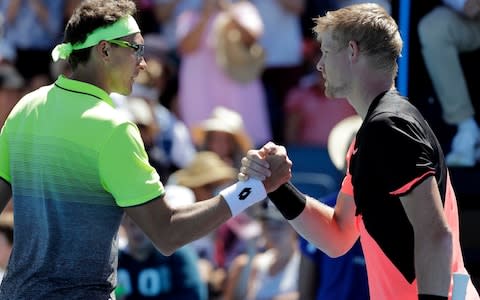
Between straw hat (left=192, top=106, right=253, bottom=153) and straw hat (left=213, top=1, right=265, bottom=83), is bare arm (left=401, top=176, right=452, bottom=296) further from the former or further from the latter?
straw hat (left=213, top=1, right=265, bottom=83)

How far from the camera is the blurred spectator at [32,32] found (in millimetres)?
9688

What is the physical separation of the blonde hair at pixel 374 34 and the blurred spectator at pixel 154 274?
3052mm

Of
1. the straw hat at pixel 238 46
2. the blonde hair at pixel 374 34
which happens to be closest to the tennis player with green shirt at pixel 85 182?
the blonde hair at pixel 374 34

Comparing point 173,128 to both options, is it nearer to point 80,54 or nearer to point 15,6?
point 15,6

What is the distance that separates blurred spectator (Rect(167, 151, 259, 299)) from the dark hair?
10.6 ft

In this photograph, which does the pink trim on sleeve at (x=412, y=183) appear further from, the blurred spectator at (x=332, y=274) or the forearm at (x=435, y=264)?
the blurred spectator at (x=332, y=274)

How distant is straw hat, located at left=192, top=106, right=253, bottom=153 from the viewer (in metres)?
8.73

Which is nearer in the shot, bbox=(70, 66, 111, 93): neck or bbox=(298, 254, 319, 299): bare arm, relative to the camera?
bbox=(70, 66, 111, 93): neck

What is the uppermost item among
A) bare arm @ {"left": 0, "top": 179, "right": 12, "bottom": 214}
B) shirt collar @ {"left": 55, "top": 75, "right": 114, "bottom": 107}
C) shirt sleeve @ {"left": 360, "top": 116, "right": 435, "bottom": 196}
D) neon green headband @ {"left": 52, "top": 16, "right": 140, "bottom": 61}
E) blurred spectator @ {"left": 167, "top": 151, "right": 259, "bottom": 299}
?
neon green headband @ {"left": 52, "top": 16, "right": 140, "bottom": 61}

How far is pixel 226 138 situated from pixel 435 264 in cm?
505

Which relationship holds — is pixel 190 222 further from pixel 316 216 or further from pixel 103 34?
pixel 103 34

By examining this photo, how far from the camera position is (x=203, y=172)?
8461 mm

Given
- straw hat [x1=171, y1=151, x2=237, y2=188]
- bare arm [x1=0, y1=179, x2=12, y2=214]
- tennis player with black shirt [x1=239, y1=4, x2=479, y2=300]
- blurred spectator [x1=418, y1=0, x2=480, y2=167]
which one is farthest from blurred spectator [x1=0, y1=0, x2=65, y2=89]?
tennis player with black shirt [x1=239, y1=4, x2=479, y2=300]

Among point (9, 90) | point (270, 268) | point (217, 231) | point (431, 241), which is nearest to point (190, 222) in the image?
point (431, 241)
